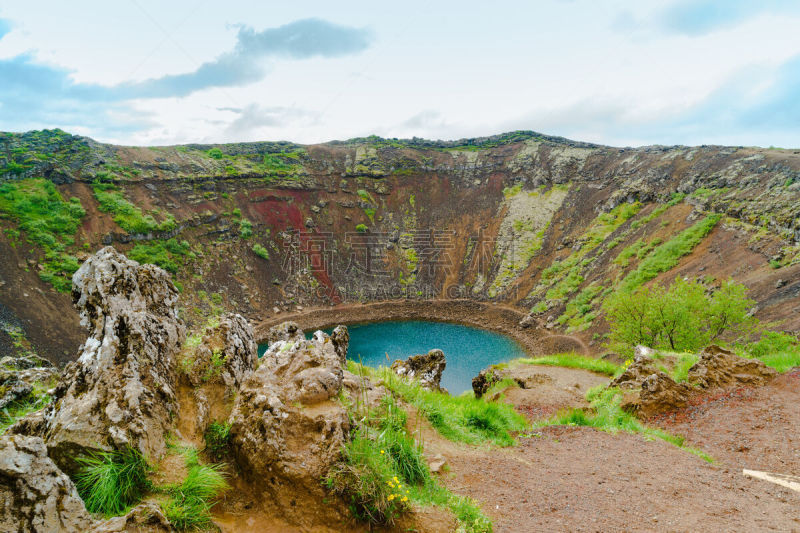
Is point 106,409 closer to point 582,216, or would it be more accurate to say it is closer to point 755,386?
point 755,386

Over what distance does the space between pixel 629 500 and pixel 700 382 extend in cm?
880

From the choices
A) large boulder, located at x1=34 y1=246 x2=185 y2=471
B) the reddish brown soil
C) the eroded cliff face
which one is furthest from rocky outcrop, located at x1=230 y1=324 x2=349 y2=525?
the reddish brown soil

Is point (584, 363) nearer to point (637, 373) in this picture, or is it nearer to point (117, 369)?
point (637, 373)

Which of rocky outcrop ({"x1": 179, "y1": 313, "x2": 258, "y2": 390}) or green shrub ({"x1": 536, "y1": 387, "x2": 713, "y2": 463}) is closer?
rocky outcrop ({"x1": 179, "y1": 313, "x2": 258, "y2": 390})

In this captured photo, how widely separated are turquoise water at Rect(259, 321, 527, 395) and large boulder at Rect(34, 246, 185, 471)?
25661 millimetres

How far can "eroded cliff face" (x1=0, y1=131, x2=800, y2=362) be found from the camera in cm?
3122

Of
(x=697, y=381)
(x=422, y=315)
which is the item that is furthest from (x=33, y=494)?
(x=422, y=315)

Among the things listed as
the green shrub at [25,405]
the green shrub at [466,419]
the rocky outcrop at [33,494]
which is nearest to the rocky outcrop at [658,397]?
the green shrub at [466,419]

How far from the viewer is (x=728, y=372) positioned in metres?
12.3

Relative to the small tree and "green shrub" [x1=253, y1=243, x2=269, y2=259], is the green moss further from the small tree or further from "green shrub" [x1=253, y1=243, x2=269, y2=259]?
the small tree

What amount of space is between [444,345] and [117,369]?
35569mm

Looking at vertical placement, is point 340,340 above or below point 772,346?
above

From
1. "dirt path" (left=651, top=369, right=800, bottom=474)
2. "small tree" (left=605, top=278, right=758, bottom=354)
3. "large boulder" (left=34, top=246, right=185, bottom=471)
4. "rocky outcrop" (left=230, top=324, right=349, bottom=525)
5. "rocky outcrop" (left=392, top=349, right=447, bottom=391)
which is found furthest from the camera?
"small tree" (left=605, top=278, right=758, bottom=354)

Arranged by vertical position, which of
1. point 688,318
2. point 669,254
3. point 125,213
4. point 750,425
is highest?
point 125,213
